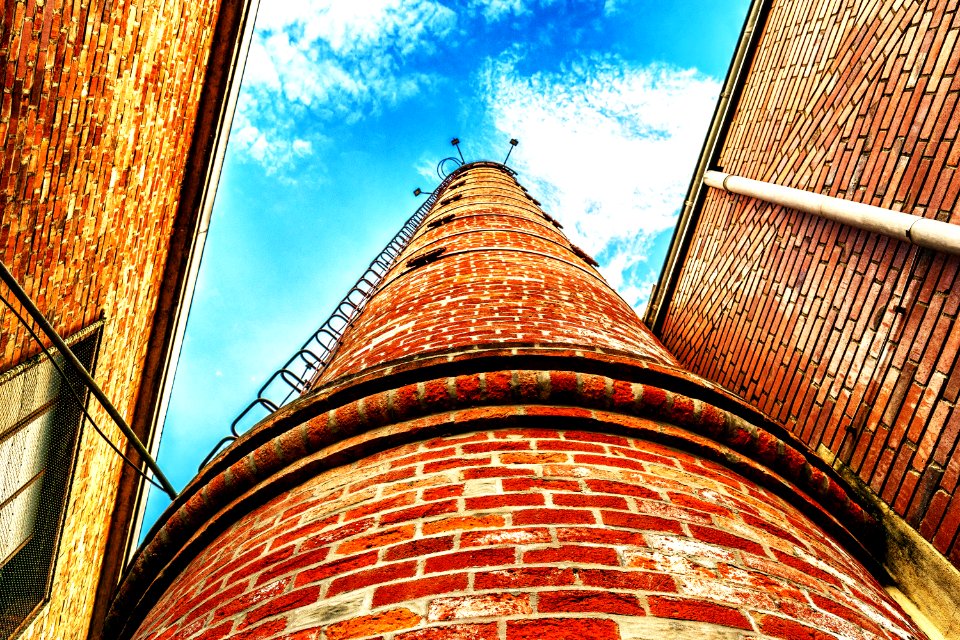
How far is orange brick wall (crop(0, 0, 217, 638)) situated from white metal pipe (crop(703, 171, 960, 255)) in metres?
4.61

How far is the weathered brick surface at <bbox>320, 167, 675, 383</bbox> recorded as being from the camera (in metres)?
3.43

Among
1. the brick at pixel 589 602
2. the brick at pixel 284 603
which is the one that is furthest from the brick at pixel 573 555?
the brick at pixel 284 603

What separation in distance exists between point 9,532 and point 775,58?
289 inches

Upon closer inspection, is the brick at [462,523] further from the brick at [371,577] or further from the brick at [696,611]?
the brick at [696,611]

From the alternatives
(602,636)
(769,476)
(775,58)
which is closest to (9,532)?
(602,636)

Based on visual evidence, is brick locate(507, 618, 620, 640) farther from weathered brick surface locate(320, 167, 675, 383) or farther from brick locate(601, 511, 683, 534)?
weathered brick surface locate(320, 167, 675, 383)

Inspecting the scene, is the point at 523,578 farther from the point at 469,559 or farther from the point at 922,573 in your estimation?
the point at 922,573

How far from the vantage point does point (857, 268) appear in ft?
11.9

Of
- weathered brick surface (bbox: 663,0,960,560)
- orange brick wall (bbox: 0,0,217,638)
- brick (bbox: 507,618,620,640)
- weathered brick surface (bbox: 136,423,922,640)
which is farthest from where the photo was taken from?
orange brick wall (bbox: 0,0,217,638)

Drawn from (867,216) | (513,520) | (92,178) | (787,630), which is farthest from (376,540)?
(92,178)

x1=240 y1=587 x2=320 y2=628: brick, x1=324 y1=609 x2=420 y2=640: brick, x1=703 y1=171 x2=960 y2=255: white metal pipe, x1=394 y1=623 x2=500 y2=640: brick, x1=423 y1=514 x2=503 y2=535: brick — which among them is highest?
x1=703 y1=171 x2=960 y2=255: white metal pipe

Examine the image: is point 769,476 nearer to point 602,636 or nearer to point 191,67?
point 602,636

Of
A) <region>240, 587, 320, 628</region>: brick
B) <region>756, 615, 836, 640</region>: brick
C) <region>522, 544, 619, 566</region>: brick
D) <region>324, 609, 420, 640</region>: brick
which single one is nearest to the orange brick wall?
<region>240, 587, 320, 628</region>: brick

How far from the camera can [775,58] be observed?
573 centimetres
